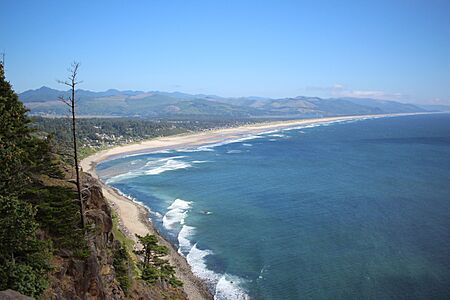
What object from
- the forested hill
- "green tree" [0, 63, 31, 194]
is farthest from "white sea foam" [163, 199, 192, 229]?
"green tree" [0, 63, 31, 194]

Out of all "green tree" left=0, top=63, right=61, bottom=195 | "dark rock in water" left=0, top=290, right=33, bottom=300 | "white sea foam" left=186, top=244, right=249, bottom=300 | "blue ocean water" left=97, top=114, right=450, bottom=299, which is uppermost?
"green tree" left=0, top=63, right=61, bottom=195

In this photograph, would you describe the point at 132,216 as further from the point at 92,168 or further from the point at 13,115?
the point at 92,168

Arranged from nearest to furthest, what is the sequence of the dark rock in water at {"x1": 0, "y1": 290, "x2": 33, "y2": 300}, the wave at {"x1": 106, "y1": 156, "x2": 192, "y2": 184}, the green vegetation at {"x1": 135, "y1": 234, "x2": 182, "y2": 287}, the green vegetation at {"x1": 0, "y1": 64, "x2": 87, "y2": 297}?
the dark rock in water at {"x1": 0, "y1": 290, "x2": 33, "y2": 300}, the green vegetation at {"x1": 0, "y1": 64, "x2": 87, "y2": 297}, the green vegetation at {"x1": 135, "y1": 234, "x2": 182, "y2": 287}, the wave at {"x1": 106, "y1": 156, "x2": 192, "y2": 184}

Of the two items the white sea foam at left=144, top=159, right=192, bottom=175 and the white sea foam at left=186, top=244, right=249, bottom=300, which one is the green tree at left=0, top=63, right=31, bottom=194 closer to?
the white sea foam at left=186, top=244, right=249, bottom=300

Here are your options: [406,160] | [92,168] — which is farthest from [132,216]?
[406,160]

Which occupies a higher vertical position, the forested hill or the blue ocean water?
the forested hill

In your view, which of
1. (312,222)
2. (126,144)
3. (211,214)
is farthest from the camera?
(126,144)

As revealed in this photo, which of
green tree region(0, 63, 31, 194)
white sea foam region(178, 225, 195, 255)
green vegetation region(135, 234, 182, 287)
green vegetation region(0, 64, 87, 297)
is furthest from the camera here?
white sea foam region(178, 225, 195, 255)

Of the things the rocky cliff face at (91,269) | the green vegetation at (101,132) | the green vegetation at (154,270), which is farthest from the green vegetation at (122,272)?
the green vegetation at (101,132)
